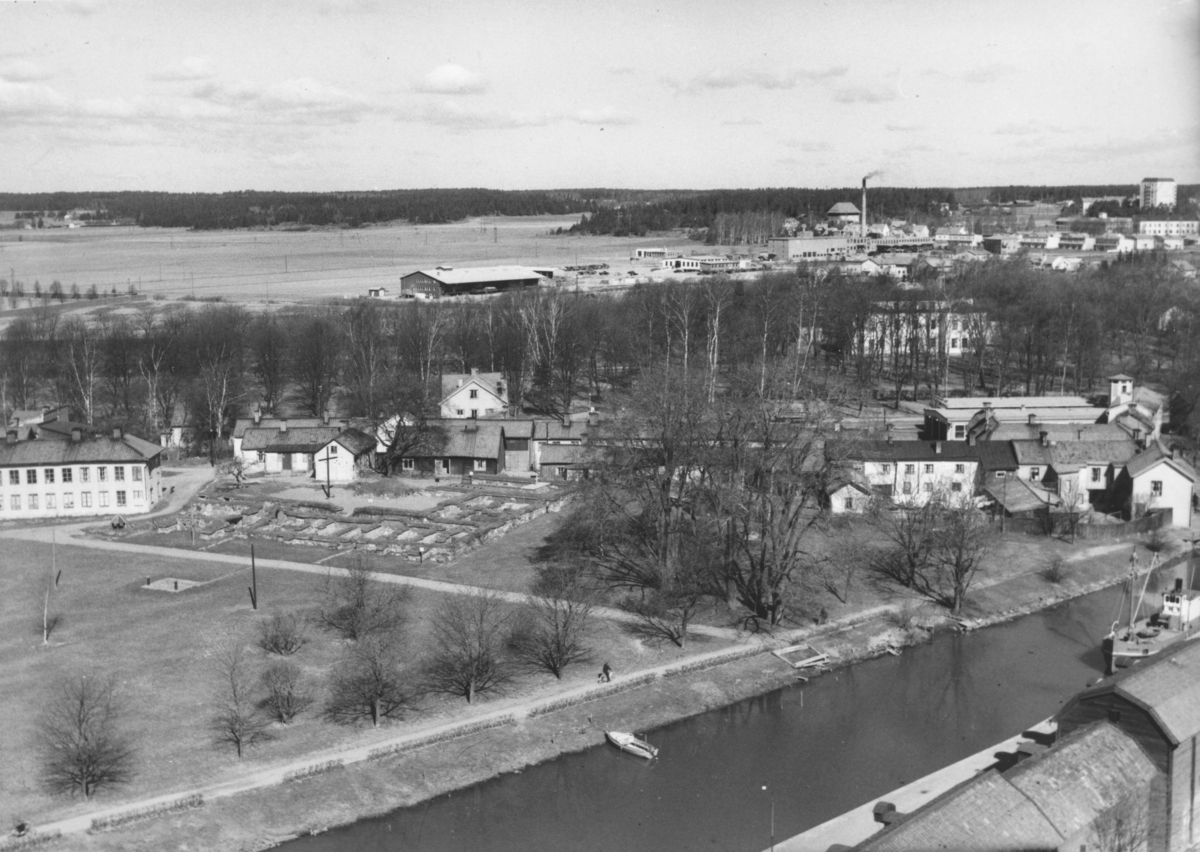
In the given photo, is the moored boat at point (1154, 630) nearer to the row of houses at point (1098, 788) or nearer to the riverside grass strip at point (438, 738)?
the row of houses at point (1098, 788)

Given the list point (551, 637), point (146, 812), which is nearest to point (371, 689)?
point (551, 637)

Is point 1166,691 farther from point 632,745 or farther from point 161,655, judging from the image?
point 161,655

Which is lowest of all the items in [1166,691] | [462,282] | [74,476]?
[74,476]

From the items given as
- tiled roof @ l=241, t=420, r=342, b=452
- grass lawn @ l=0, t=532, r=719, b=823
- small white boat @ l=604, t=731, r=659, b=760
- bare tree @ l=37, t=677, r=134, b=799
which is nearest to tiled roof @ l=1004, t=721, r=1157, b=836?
small white boat @ l=604, t=731, r=659, b=760

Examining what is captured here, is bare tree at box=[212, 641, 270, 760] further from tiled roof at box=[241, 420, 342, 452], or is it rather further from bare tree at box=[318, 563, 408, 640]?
tiled roof at box=[241, 420, 342, 452]

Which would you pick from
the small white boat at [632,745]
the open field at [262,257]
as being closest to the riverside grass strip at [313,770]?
the small white boat at [632,745]
